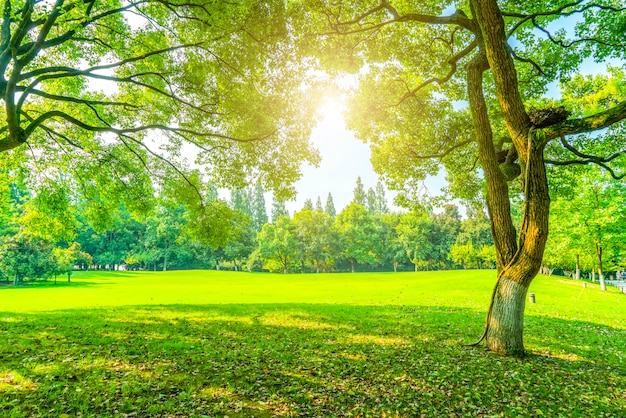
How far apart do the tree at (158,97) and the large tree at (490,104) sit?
2.35 m

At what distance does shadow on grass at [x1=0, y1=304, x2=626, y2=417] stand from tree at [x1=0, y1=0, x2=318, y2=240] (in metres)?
5.97

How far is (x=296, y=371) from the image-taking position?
643 cm

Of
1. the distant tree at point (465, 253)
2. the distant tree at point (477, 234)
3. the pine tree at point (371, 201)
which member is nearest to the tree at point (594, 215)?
the distant tree at point (465, 253)

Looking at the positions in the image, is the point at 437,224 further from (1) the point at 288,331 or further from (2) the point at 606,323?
(1) the point at 288,331

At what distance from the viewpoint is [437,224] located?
84.1 meters

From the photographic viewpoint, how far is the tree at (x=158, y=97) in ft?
30.2

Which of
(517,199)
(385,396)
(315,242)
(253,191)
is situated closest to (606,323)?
(517,199)

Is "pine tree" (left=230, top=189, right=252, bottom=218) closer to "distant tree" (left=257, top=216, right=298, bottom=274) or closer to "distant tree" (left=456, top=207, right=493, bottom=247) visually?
"distant tree" (left=257, top=216, right=298, bottom=274)

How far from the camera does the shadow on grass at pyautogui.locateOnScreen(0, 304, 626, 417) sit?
4871 mm

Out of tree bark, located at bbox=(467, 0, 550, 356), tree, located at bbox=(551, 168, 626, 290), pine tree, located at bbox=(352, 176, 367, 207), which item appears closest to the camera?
tree bark, located at bbox=(467, 0, 550, 356)

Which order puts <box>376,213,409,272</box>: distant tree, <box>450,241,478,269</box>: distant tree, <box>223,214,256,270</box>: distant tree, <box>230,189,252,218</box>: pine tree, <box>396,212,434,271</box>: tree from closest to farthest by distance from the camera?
1. <box>450,241,478,269</box>: distant tree
2. <box>396,212,434,271</box>: tree
3. <box>223,214,256,270</box>: distant tree
4. <box>376,213,409,272</box>: distant tree
5. <box>230,189,252,218</box>: pine tree

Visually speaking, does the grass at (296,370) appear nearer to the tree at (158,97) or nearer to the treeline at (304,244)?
the tree at (158,97)

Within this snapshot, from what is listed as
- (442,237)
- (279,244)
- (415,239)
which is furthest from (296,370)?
(442,237)

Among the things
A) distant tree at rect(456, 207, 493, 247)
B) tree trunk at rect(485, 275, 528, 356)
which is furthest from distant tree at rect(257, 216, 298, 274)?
→ tree trunk at rect(485, 275, 528, 356)
